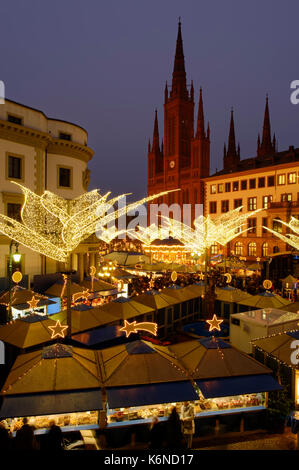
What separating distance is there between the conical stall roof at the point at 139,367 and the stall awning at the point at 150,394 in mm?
108

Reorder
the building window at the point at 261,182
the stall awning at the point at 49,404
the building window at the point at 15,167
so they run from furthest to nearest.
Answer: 1. the building window at the point at 261,182
2. the building window at the point at 15,167
3. the stall awning at the point at 49,404

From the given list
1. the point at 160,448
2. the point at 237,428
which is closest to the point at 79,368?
the point at 160,448

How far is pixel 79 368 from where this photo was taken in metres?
7.62

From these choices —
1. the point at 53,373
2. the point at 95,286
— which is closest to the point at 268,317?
the point at 53,373

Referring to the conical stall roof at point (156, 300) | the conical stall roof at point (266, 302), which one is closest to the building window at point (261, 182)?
the conical stall roof at point (266, 302)

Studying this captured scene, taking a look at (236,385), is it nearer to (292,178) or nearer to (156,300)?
(156,300)

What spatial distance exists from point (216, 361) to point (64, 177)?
21783 millimetres

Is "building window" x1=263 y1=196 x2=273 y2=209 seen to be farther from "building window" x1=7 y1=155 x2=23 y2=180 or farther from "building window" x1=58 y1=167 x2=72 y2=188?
"building window" x1=7 y1=155 x2=23 y2=180

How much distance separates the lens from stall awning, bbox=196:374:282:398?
7.43m

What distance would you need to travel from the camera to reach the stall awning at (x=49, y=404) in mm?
6543

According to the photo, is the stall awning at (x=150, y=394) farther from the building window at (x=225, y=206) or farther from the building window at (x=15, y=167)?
the building window at (x=225, y=206)

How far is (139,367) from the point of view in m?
7.74
